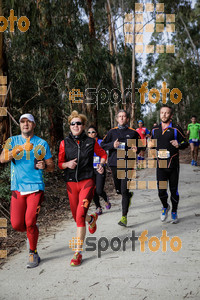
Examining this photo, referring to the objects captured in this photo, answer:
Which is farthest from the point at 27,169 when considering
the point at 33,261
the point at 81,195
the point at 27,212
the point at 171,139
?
the point at 171,139

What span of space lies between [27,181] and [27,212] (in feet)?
1.24

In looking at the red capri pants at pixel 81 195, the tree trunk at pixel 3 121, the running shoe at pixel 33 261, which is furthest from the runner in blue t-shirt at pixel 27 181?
the tree trunk at pixel 3 121

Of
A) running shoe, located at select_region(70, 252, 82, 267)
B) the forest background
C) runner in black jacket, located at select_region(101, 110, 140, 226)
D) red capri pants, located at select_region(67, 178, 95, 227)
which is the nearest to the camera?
running shoe, located at select_region(70, 252, 82, 267)

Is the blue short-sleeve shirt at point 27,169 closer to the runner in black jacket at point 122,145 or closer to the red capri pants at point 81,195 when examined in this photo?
the red capri pants at point 81,195

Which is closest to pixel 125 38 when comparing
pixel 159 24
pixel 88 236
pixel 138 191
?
pixel 159 24

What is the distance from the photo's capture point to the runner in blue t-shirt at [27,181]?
4.10 meters

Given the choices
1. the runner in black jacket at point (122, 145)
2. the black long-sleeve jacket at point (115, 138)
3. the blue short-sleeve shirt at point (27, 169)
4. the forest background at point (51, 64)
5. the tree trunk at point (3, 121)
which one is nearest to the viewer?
the blue short-sleeve shirt at point (27, 169)

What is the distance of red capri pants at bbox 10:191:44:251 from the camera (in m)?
4.09

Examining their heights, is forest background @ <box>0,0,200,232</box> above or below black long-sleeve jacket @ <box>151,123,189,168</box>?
above

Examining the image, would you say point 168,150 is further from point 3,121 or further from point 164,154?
point 3,121

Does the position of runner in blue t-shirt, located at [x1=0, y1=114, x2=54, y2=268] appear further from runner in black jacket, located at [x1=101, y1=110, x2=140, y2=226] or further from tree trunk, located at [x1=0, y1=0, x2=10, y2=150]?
tree trunk, located at [x1=0, y1=0, x2=10, y2=150]

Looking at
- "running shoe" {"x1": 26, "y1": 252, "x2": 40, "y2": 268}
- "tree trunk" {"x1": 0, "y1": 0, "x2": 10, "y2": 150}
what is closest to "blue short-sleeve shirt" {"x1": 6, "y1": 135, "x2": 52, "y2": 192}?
"running shoe" {"x1": 26, "y1": 252, "x2": 40, "y2": 268}

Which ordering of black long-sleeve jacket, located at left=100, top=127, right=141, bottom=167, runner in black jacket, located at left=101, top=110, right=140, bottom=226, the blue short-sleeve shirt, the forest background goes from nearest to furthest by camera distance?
the blue short-sleeve shirt → runner in black jacket, located at left=101, top=110, right=140, bottom=226 → black long-sleeve jacket, located at left=100, top=127, right=141, bottom=167 → the forest background

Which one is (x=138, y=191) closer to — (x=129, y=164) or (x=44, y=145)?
(x=129, y=164)
